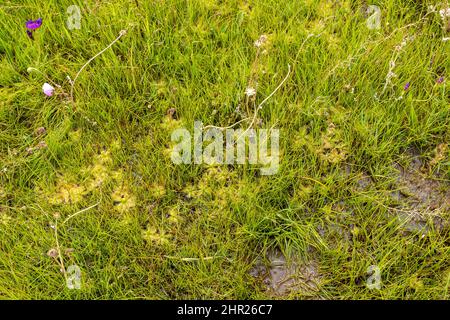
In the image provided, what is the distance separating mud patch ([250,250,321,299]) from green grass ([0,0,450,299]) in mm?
20

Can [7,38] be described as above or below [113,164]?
above

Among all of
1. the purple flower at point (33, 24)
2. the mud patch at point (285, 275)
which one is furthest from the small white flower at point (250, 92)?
the purple flower at point (33, 24)

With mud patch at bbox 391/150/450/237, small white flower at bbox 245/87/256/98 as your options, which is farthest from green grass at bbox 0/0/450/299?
small white flower at bbox 245/87/256/98

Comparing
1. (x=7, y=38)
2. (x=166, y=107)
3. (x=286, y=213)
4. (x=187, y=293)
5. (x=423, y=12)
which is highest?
(x=423, y=12)

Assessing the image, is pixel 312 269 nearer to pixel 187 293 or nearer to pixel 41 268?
pixel 187 293

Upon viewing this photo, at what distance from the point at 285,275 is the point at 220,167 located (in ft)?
2.20

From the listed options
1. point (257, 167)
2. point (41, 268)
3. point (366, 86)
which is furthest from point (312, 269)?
point (41, 268)

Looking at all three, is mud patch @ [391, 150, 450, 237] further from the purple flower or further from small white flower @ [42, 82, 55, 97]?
the purple flower

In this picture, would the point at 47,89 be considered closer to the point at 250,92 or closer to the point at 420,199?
the point at 250,92

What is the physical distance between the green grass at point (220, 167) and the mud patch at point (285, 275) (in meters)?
0.02

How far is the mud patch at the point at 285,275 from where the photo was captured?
2115 mm

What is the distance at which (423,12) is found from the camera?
8.87 feet

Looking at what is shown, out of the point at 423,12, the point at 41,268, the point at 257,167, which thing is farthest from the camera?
the point at 423,12

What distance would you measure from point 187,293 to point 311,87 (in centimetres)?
136
